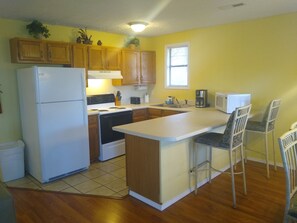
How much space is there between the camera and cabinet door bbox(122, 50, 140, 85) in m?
4.76

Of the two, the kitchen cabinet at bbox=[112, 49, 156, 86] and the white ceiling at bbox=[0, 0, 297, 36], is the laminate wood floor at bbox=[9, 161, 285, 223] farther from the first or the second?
the kitchen cabinet at bbox=[112, 49, 156, 86]

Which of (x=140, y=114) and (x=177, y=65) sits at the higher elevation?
(x=177, y=65)

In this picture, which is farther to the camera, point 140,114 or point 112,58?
point 140,114

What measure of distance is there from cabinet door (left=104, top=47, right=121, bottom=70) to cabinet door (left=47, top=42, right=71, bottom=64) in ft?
2.46

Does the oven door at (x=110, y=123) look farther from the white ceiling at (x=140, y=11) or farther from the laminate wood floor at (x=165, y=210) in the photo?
the white ceiling at (x=140, y=11)

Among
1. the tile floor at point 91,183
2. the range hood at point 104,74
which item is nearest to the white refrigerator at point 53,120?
the tile floor at point 91,183

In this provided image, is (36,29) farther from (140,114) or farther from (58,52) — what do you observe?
(140,114)

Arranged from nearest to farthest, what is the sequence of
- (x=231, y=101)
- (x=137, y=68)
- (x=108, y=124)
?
(x=231, y=101) < (x=108, y=124) < (x=137, y=68)

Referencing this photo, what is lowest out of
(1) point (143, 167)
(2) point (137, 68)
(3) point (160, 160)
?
(1) point (143, 167)

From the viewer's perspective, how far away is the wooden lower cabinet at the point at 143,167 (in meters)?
2.57

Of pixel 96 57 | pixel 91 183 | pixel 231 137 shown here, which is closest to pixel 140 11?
pixel 96 57

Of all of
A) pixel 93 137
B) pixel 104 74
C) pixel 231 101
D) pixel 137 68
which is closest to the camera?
pixel 231 101

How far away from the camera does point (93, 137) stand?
401 cm

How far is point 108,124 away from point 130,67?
1.37m
